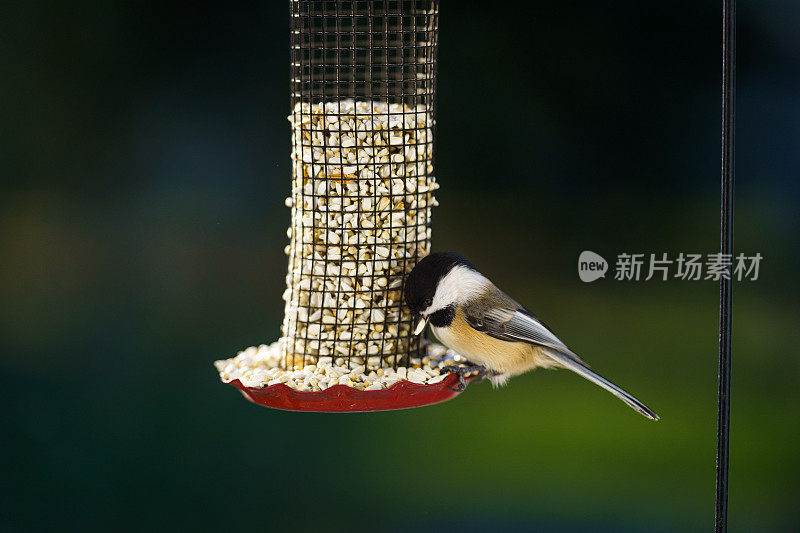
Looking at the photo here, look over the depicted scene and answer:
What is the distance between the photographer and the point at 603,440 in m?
4.16

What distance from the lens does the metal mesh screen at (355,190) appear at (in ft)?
6.63

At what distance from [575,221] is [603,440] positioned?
1.05 m

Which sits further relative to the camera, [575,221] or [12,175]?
[575,221]

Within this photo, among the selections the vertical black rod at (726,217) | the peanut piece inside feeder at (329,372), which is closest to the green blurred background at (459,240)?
the peanut piece inside feeder at (329,372)

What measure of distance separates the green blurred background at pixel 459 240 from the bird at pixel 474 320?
2.08m

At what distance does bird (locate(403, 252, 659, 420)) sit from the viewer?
1964 millimetres

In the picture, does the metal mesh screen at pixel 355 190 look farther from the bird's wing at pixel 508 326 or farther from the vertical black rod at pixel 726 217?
the vertical black rod at pixel 726 217

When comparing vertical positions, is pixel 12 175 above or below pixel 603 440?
above

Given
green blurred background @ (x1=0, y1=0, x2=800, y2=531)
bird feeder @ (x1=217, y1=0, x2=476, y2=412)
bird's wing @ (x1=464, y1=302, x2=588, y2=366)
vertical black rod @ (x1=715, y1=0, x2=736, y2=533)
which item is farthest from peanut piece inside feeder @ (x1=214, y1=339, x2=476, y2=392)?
green blurred background @ (x1=0, y1=0, x2=800, y2=531)

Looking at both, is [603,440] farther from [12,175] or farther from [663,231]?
[12,175]

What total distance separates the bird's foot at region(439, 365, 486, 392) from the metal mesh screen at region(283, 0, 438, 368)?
15cm

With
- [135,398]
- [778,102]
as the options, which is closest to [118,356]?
[135,398]

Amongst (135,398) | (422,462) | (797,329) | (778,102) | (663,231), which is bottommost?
(422,462)

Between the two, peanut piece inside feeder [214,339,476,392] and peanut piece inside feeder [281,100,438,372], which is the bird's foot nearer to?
peanut piece inside feeder [214,339,476,392]
